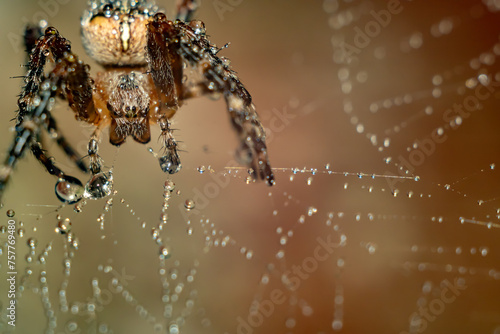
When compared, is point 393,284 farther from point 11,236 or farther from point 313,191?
point 11,236

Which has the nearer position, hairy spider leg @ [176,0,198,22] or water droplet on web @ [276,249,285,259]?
hairy spider leg @ [176,0,198,22]

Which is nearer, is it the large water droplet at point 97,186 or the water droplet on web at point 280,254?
the large water droplet at point 97,186

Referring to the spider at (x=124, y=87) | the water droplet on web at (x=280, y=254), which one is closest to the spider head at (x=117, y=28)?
the spider at (x=124, y=87)

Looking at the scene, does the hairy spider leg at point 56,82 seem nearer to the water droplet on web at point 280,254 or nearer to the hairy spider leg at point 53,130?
the hairy spider leg at point 53,130

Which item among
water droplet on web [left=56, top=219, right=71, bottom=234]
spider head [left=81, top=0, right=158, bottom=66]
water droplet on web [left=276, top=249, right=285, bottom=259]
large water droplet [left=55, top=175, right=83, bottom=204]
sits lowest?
water droplet on web [left=276, top=249, right=285, bottom=259]

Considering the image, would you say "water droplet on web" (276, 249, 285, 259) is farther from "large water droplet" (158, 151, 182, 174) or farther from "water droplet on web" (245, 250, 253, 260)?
"large water droplet" (158, 151, 182, 174)

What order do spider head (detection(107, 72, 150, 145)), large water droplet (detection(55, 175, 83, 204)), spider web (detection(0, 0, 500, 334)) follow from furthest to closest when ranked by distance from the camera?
spider web (detection(0, 0, 500, 334)) → spider head (detection(107, 72, 150, 145)) → large water droplet (detection(55, 175, 83, 204))

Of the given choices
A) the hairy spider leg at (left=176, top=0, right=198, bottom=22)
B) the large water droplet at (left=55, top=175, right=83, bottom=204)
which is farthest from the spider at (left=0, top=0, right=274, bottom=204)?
the hairy spider leg at (left=176, top=0, right=198, bottom=22)

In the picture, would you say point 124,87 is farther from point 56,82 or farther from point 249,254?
point 249,254
